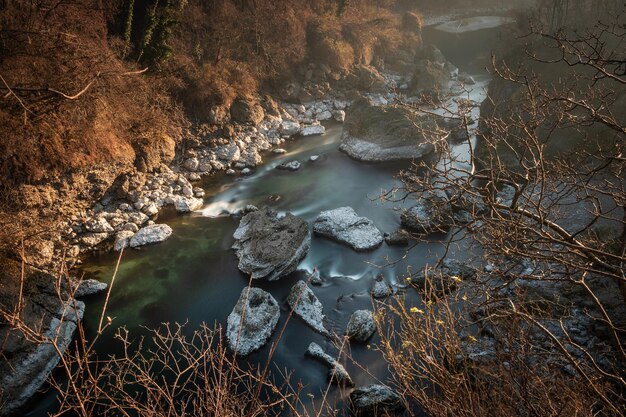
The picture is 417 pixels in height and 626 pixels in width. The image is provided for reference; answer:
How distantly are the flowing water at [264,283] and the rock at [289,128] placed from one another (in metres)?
3.81

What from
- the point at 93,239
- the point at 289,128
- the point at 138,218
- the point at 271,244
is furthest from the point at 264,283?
the point at 289,128

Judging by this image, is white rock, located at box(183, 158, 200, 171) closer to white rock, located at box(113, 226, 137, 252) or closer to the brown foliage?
the brown foliage

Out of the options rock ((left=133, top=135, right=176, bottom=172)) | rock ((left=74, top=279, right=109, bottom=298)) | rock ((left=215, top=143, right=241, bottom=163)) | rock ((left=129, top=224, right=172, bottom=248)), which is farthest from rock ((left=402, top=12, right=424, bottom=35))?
rock ((left=74, top=279, right=109, bottom=298))

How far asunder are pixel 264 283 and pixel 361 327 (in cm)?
317

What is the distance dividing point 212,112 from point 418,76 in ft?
48.8

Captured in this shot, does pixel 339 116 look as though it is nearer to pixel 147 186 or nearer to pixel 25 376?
pixel 147 186

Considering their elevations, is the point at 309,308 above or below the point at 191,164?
below

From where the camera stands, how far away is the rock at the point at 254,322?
337 inches

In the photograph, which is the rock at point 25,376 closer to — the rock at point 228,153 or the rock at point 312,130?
the rock at point 228,153

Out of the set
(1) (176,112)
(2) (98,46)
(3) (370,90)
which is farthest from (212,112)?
(3) (370,90)

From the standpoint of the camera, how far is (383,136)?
60.1 ft

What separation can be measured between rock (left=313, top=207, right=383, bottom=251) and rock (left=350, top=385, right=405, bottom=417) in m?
5.08

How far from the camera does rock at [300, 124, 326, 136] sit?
68.0 ft

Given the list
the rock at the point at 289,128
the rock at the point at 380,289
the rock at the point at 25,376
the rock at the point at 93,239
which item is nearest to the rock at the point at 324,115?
the rock at the point at 289,128
